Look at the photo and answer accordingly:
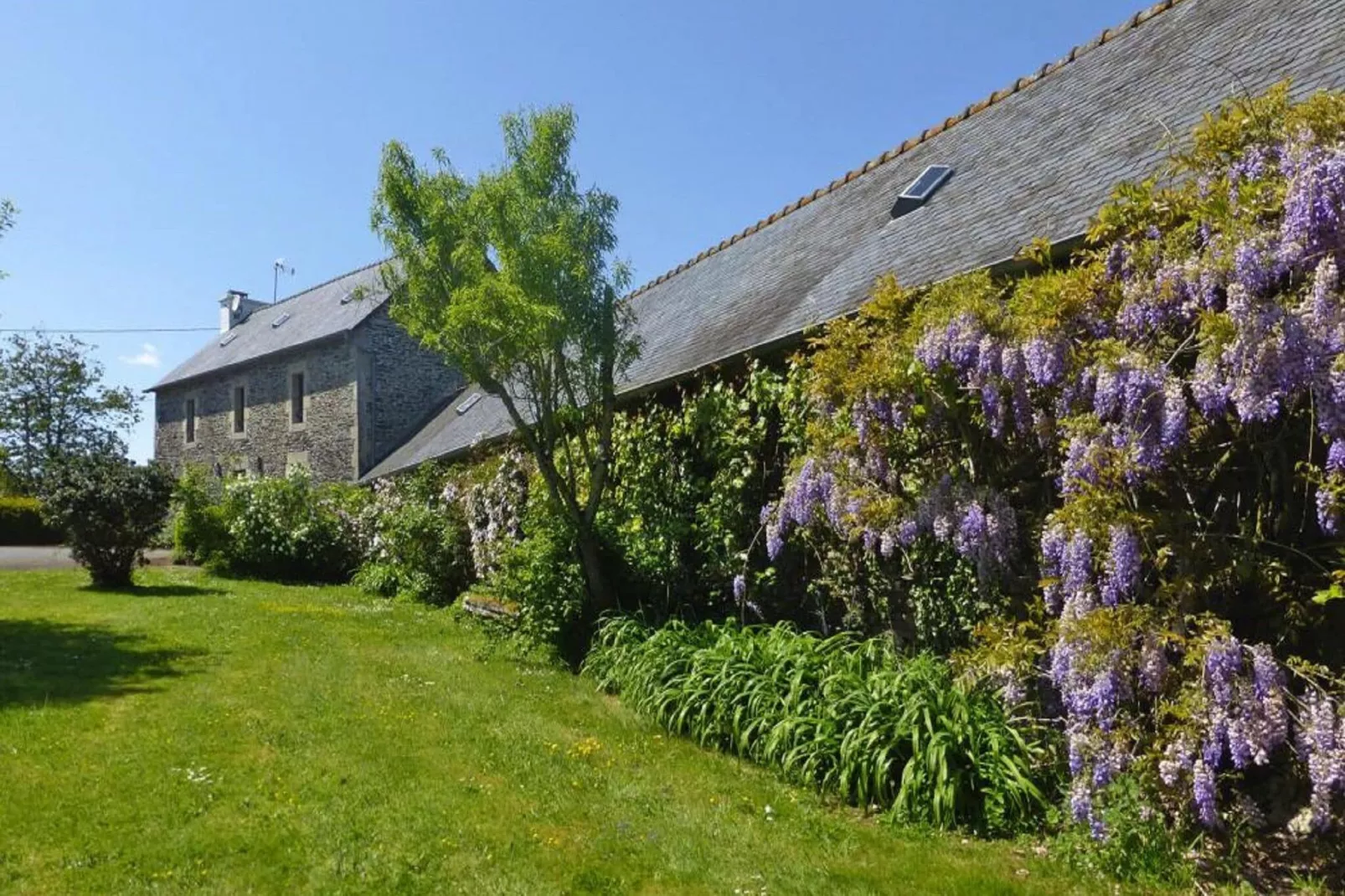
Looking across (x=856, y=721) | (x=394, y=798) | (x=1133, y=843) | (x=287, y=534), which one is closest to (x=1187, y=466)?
(x=1133, y=843)

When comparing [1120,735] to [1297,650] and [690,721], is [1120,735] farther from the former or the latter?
[690,721]

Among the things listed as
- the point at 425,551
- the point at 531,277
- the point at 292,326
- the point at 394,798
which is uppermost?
the point at 292,326

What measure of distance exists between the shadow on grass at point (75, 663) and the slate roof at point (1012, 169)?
16.2 feet

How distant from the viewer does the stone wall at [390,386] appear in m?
21.4

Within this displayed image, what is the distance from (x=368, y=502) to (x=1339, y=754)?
1650cm

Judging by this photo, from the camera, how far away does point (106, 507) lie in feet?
44.4

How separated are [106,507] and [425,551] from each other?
15.0 ft

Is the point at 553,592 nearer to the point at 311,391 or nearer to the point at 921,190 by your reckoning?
the point at 921,190

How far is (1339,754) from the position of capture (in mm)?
3330

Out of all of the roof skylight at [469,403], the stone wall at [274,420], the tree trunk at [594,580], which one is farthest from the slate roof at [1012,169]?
the stone wall at [274,420]

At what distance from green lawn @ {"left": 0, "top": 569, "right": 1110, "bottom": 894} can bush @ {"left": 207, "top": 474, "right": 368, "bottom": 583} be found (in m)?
8.75

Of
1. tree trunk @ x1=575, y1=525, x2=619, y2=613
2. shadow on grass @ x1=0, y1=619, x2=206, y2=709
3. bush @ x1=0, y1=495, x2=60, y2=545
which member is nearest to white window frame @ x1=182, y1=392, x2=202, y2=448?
bush @ x1=0, y1=495, x2=60, y2=545

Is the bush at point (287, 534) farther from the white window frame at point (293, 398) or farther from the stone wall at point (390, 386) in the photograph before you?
the white window frame at point (293, 398)

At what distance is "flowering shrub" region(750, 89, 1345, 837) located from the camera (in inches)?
138
